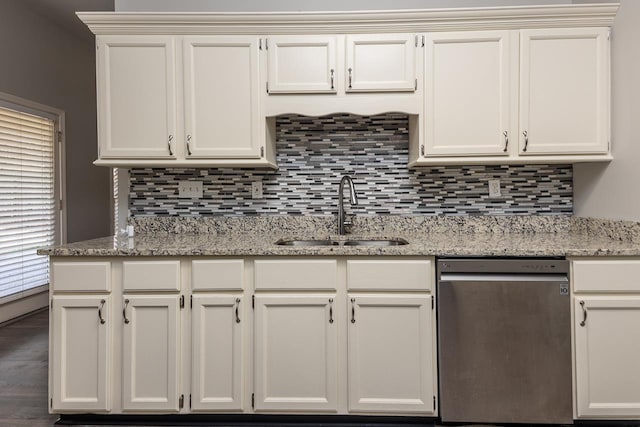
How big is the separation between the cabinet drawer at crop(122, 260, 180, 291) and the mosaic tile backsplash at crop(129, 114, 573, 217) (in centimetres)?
72

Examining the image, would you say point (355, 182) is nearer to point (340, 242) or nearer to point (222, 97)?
point (340, 242)

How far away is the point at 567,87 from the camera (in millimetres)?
2135

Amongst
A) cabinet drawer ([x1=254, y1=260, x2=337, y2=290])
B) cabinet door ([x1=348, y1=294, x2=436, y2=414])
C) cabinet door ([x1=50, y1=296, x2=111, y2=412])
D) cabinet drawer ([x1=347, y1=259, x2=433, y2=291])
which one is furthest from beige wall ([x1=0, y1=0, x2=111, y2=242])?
cabinet door ([x1=348, y1=294, x2=436, y2=414])

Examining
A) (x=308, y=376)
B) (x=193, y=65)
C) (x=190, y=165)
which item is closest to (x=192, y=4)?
(x=193, y=65)

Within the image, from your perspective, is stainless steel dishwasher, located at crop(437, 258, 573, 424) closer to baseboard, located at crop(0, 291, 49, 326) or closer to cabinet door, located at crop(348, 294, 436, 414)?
cabinet door, located at crop(348, 294, 436, 414)

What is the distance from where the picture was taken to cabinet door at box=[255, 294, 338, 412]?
1.84 m

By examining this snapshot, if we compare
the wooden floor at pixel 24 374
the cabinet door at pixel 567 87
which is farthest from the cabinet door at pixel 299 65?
the wooden floor at pixel 24 374

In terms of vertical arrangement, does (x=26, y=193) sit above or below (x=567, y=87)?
below

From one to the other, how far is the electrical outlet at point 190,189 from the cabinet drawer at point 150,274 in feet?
2.48

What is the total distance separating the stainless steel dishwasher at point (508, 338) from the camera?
178cm

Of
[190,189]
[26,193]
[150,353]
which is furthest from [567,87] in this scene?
[26,193]

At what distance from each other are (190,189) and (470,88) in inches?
69.9

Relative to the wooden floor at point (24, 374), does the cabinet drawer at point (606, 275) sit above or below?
above

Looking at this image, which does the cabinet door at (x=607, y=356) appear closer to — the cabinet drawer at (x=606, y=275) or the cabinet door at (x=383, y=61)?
the cabinet drawer at (x=606, y=275)
